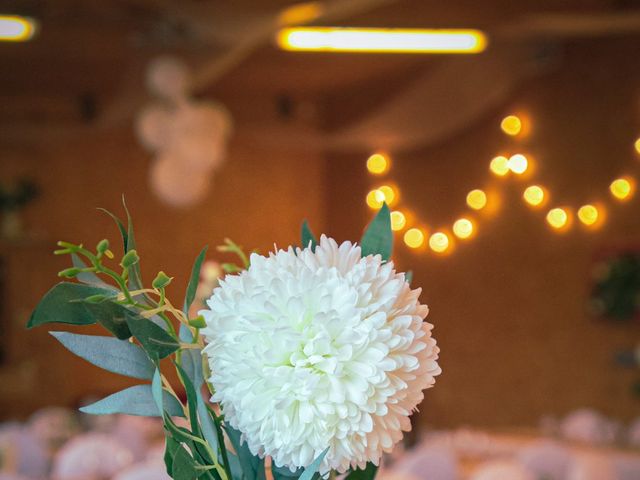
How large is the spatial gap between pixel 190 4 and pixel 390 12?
6.80 feet

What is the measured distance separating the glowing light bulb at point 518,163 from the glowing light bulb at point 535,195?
5.9 inches

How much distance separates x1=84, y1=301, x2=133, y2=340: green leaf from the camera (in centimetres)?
90

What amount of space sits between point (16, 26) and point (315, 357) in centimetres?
587

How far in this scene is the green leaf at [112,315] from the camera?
0.90 metres

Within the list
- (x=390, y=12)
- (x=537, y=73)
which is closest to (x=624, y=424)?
(x=537, y=73)

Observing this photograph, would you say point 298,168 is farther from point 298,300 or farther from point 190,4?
point 298,300

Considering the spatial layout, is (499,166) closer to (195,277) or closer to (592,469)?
(592,469)

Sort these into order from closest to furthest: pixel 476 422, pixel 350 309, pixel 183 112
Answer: pixel 350 309
pixel 183 112
pixel 476 422

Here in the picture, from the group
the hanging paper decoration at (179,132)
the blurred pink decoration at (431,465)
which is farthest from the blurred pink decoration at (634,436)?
the hanging paper decoration at (179,132)

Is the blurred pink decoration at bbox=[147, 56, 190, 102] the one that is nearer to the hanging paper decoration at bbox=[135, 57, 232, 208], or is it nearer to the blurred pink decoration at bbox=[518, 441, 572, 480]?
the hanging paper decoration at bbox=[135, 57, 232, 208]

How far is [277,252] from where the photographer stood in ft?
3.18

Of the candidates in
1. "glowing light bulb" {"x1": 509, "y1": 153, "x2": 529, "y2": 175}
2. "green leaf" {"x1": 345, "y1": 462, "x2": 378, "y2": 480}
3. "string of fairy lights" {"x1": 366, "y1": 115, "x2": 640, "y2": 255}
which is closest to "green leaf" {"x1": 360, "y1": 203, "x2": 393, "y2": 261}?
"green leaf" {"x1": 345, "y1": 462, "x2": 378, "y2": 480}

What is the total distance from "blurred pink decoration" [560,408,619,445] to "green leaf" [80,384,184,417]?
17.3 feet

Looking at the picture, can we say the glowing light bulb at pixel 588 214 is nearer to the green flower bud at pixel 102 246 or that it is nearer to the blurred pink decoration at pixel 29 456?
the blurred pink decoration at pixel 29 456
